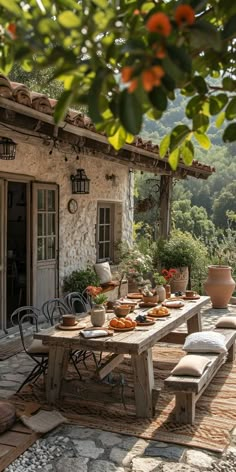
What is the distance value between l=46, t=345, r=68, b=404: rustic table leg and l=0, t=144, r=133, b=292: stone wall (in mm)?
2670

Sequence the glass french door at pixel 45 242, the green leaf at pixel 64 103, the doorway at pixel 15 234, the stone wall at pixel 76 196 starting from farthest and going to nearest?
the doorway at pixel 15 234 → the glass french door at pixel 45 242 → the stone wall at pixel 76 196 → the green leaf at pixel 64 103

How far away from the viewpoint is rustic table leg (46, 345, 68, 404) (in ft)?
13.9

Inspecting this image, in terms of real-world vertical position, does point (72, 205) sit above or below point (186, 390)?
above

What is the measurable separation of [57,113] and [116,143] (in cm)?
33

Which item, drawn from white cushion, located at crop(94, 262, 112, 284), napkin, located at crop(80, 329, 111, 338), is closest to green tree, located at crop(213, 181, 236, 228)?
white cushion, located at crop(94, 262, 112, 284)

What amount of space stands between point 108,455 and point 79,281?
4.38m

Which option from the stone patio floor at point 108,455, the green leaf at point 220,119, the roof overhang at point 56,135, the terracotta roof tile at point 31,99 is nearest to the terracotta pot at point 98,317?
the stone patio floor at point 108,455

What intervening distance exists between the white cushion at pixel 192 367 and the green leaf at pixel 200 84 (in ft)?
9.51

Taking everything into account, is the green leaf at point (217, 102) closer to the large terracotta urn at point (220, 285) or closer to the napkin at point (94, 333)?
the napkin at point (94, 333)

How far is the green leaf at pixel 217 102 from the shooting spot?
52.4 inches

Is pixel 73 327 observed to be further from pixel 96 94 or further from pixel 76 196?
pixel 76 196

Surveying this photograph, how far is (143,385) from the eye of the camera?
3977mm

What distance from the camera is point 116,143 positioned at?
4.48 ft

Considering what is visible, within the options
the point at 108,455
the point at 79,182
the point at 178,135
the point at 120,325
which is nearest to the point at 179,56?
the point at 178,135
